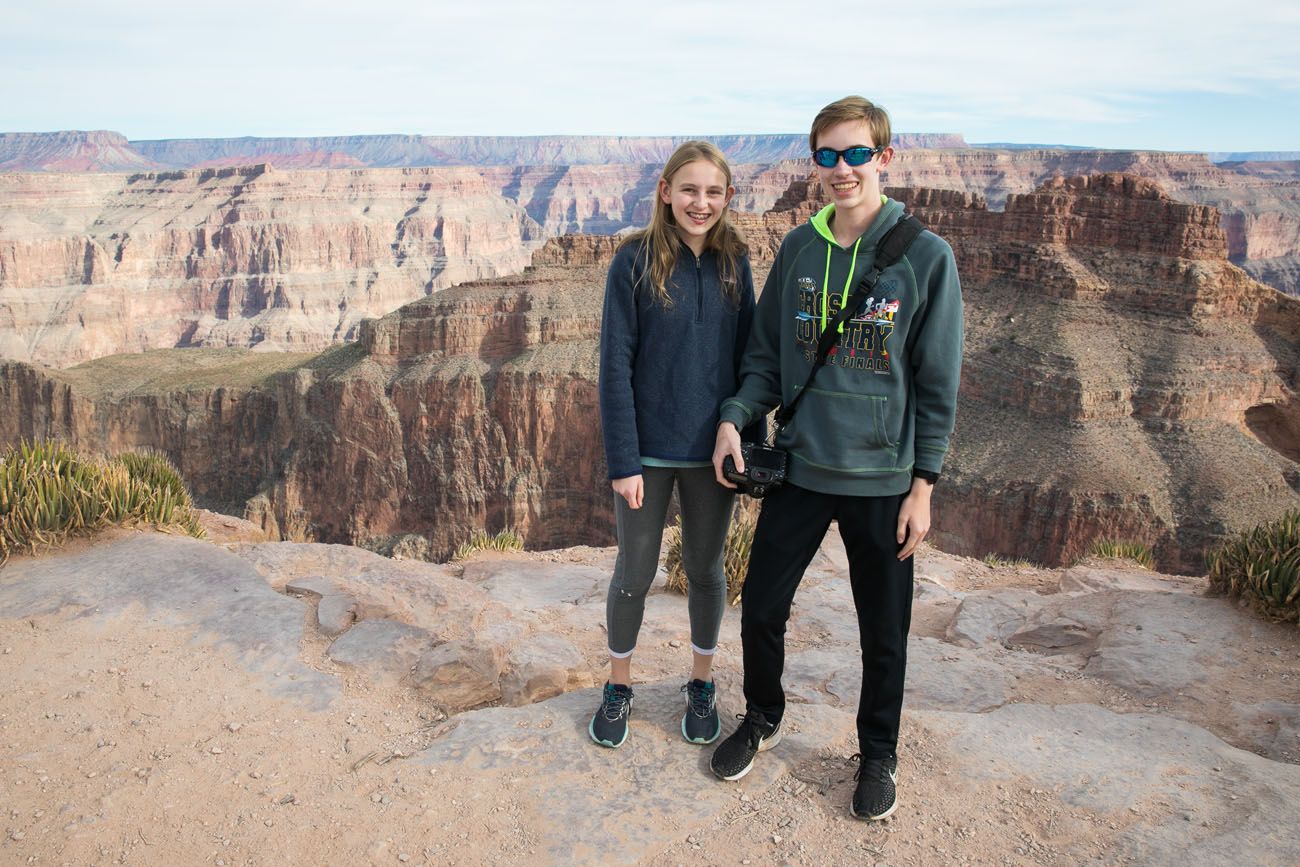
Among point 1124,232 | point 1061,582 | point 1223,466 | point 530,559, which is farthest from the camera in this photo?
point 1124,232

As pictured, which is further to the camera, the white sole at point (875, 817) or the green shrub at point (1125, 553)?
the green shrub at point (1125, 553)

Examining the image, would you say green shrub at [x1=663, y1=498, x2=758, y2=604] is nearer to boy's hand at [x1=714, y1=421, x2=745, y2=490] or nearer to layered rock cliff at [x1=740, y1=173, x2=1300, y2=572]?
boy's hand at [x1=714, y1=421, x2=745, y2=490]

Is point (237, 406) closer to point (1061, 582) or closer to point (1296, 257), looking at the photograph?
point (1061, 582)

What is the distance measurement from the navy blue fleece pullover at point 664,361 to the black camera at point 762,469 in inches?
10.0

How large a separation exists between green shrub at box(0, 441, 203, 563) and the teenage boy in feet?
18.0

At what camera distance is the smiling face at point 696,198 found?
3.76 metres

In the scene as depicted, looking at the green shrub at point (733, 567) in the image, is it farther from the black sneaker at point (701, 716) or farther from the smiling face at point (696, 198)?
the smiling face at point (696, 198)

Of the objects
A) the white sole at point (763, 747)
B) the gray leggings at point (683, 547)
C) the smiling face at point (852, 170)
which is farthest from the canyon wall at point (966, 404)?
the smiling face at point (852, 170)

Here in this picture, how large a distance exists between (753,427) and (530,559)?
235 inches

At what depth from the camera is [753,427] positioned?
13.5ft

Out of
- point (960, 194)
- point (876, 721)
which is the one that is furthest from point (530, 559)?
point (960, 194)

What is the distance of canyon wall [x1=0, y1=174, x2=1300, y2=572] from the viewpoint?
27.5 metres

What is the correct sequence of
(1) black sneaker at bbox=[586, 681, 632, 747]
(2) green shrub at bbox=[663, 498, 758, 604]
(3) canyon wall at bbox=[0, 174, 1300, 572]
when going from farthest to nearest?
(3) canyon wall at bbox=[0, 174, 1300, 572] < (2) green shrub at bbox=[663, 498, 758, 604] < (1) black sneaker at bbox=[586, 681, 632, 747]

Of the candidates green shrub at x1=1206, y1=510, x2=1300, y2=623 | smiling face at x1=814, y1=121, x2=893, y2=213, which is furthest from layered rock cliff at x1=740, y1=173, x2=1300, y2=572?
smiling face at x1=814, y1=121, x2=893, y2=213
